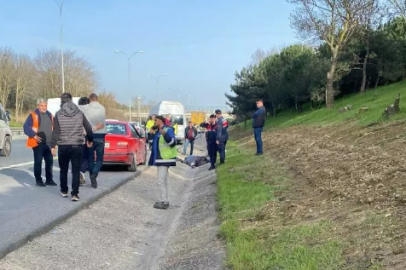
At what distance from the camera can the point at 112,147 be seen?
1387 centimetres

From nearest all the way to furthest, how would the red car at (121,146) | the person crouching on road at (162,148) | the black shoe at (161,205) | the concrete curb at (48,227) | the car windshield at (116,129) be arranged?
the concrete curb at (48,227) → the person crouching on road at (162,148) → the black shoe at (161,205) → the red car at (121,146) → the car windshield at (116,129)

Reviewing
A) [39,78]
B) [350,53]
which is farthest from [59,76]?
[350,53]

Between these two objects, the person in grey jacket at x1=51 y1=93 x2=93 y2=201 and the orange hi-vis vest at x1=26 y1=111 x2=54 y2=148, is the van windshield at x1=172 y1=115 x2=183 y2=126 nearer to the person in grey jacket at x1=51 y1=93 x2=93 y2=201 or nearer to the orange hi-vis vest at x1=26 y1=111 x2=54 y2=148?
the orange hi-vis vest at x1=26 y1=111 x2=54 y2=148

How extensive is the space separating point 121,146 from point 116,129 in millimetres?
1275

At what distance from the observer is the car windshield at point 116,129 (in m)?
14.8

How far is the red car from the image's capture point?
1387 cm

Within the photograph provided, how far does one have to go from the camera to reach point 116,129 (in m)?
15.1

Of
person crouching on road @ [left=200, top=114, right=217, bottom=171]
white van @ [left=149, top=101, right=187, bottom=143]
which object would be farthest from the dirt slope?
white van @ [left=149, top=101, right=187, bottom=143]

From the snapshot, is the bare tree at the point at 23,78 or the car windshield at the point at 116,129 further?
the bare tree at the point at 23,78

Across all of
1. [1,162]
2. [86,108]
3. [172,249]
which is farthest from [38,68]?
[172,249]

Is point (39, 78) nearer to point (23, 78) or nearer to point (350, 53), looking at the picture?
point (23, 78)

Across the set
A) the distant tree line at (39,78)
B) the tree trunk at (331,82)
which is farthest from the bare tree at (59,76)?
the tree trunk at (331,82)

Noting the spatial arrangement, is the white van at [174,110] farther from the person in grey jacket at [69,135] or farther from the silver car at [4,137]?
the person in grey jacket at [69,135]

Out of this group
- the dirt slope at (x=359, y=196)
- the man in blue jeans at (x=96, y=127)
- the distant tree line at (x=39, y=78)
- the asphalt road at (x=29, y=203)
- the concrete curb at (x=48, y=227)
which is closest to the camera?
the dirt slope at (x=359, y=196)
